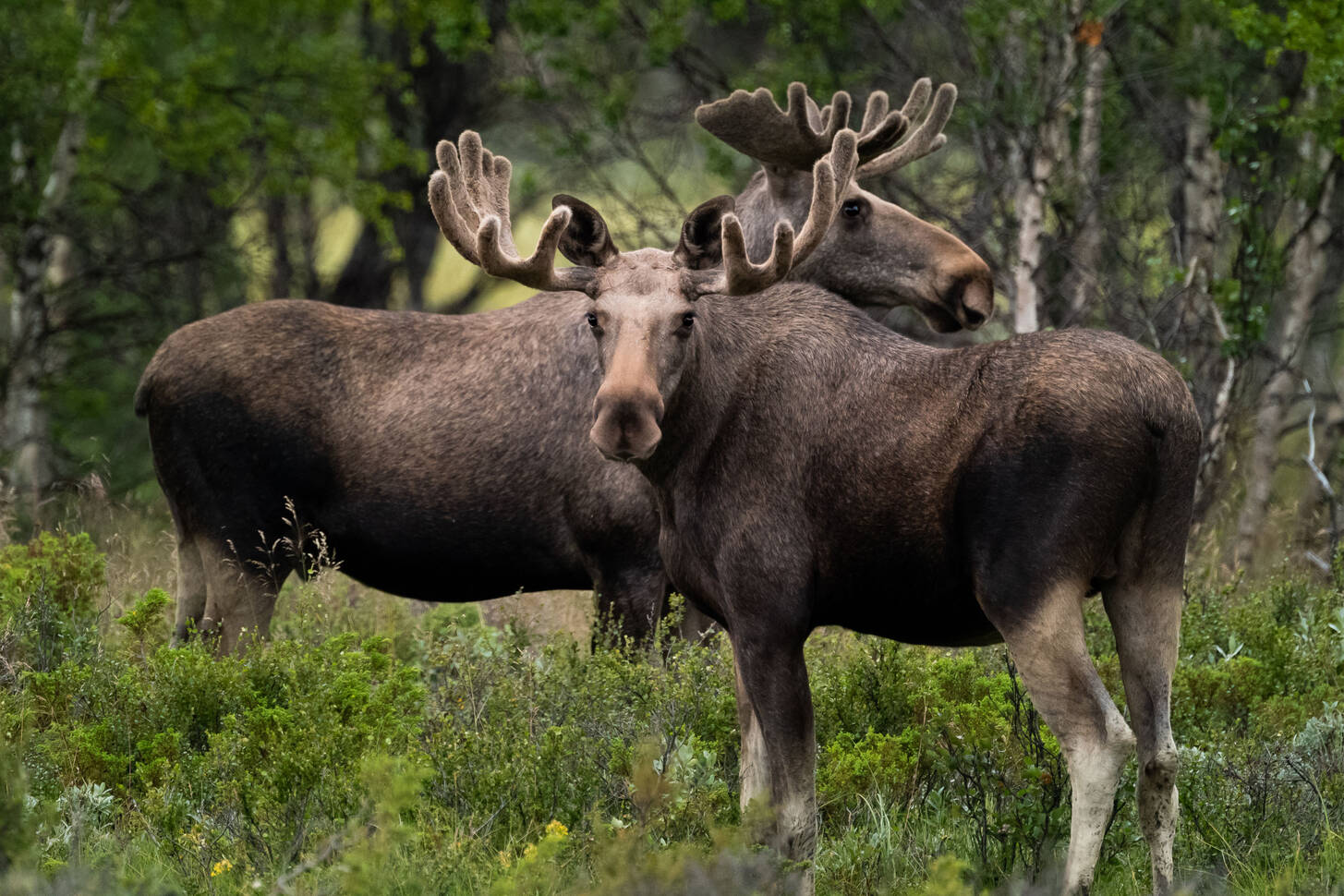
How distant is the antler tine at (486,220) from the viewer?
492cm

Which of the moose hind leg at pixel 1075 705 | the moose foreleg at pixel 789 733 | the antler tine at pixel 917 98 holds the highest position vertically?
the antler tine at pixel 917 98

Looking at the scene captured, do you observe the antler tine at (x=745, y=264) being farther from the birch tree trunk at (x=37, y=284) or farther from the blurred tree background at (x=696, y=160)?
the birch tree trunk at (x=37, y=284)

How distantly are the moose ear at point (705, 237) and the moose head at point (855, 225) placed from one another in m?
1.56

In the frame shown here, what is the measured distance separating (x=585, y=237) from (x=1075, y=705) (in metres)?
2.23

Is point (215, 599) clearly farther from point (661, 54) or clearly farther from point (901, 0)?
point (901, 0)

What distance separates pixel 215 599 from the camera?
6703 millimetres

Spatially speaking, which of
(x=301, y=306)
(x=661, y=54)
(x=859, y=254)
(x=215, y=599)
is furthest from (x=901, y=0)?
(x=215, y=599)

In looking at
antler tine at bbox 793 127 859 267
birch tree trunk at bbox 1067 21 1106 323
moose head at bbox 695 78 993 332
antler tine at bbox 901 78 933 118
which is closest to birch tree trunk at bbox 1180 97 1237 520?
birch tree trunk at bbox 1067 21 1106 323

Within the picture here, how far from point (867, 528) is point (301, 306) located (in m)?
3.46

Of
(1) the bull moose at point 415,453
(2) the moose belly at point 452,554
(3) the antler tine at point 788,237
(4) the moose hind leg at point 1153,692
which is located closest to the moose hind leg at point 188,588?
(1) the bull moose at point 415,453

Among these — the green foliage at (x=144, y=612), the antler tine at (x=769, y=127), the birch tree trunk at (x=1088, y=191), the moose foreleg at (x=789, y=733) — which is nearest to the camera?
the moose foreleg at (x=789, y=733)

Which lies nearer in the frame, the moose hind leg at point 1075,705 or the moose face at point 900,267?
the moose hind leg at point 1075,705

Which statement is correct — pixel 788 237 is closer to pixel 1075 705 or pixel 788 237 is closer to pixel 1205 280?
pixel 1075 705

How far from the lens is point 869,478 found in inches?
185
